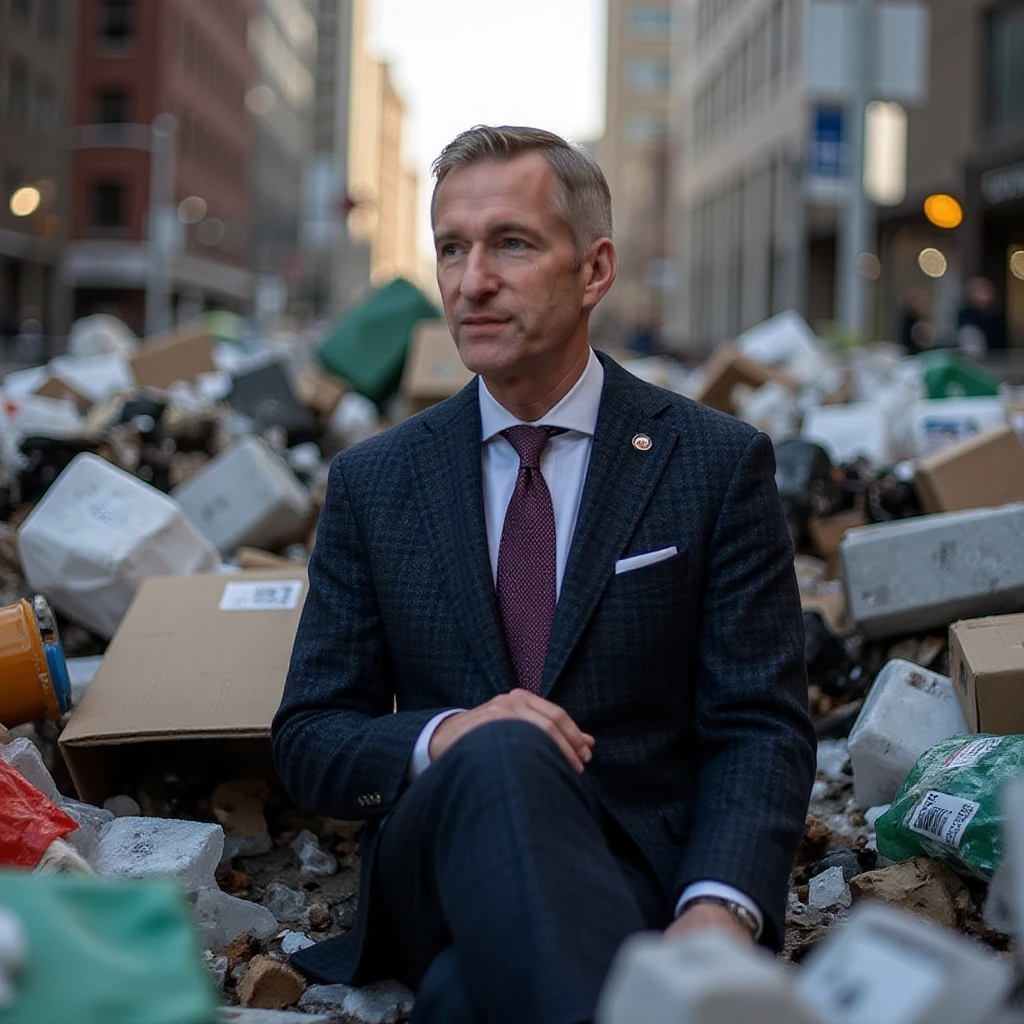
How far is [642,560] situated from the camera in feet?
8.00

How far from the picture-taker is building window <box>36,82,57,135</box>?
1635 inches

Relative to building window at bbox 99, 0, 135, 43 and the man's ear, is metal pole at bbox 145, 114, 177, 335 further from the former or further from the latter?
the man's ear

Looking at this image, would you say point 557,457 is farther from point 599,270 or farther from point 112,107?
point 112,107

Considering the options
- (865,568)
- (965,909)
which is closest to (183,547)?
(865,568)

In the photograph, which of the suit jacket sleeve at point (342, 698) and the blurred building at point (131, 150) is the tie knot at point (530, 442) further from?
the blurred building at point (131, 150)

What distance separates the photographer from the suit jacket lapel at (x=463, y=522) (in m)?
2.45

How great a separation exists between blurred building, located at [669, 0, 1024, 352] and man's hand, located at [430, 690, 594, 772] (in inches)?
469

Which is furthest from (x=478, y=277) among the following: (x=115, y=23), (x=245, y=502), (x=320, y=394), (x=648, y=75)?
(x=648, y=75)

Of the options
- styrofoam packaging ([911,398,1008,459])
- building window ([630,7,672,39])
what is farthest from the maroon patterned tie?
building window ([630,7,672,39])

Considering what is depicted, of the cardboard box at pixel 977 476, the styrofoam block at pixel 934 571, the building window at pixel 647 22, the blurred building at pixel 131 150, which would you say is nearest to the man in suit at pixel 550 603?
the styrofoam block at pixel 934 571

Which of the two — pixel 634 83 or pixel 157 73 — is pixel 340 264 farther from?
pixel 157 73

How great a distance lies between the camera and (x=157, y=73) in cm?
4966

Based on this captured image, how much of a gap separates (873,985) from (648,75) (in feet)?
330

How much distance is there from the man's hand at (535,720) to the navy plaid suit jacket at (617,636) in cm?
13
